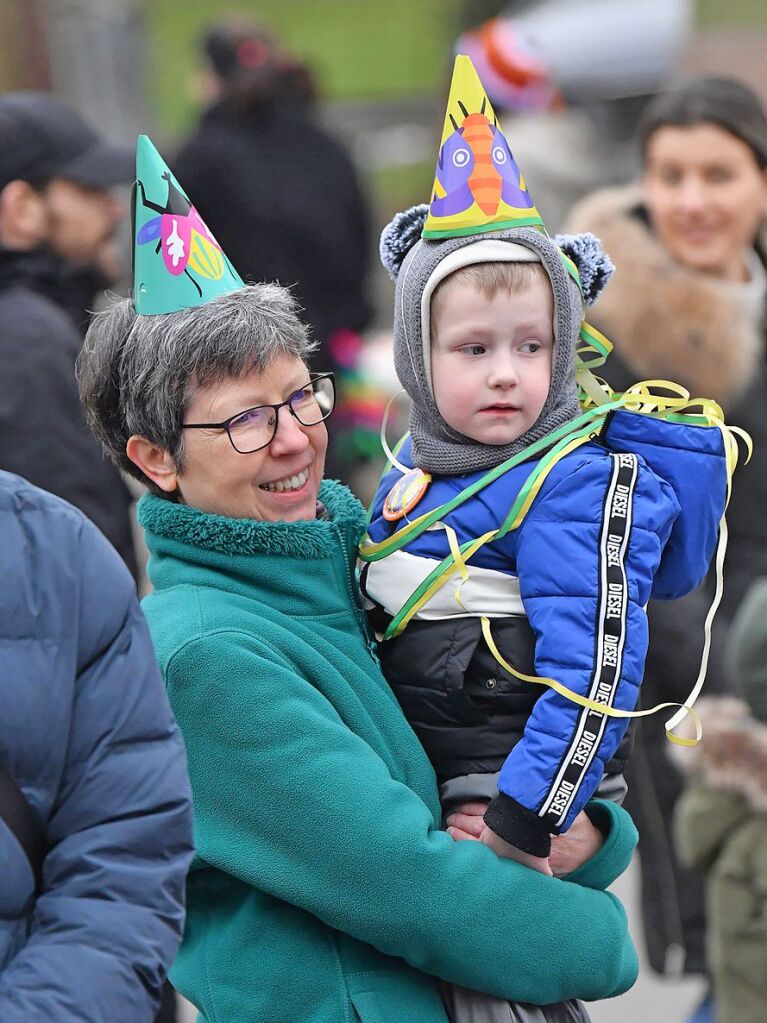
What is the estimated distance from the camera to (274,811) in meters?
2.35

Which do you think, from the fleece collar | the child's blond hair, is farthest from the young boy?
the fleece collar

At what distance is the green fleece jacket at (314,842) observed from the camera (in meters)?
2.32

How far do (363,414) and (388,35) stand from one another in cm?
1267

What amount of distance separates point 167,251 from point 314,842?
840 millimetres

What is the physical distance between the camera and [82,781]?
Result: 78.5 inches

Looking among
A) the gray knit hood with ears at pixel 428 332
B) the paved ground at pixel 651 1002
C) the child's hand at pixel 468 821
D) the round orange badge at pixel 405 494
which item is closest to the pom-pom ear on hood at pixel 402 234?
the gray knit hood with ears at pixel 428 332

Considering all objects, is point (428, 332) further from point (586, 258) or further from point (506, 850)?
point (506, 850)

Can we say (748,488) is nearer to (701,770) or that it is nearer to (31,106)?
(701,770)

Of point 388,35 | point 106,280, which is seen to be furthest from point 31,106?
point 388,35

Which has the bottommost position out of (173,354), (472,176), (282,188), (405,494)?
(282,188)

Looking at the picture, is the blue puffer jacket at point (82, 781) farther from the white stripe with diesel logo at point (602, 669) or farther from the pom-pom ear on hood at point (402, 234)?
the pom-pom ear on hood at point (402, 234)

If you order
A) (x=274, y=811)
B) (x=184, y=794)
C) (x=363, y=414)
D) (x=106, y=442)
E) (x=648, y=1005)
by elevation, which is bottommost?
(x=648, y=1005)

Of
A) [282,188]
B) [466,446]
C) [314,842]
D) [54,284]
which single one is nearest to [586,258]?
[466,446]

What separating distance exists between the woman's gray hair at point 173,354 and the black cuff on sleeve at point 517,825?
648mm
